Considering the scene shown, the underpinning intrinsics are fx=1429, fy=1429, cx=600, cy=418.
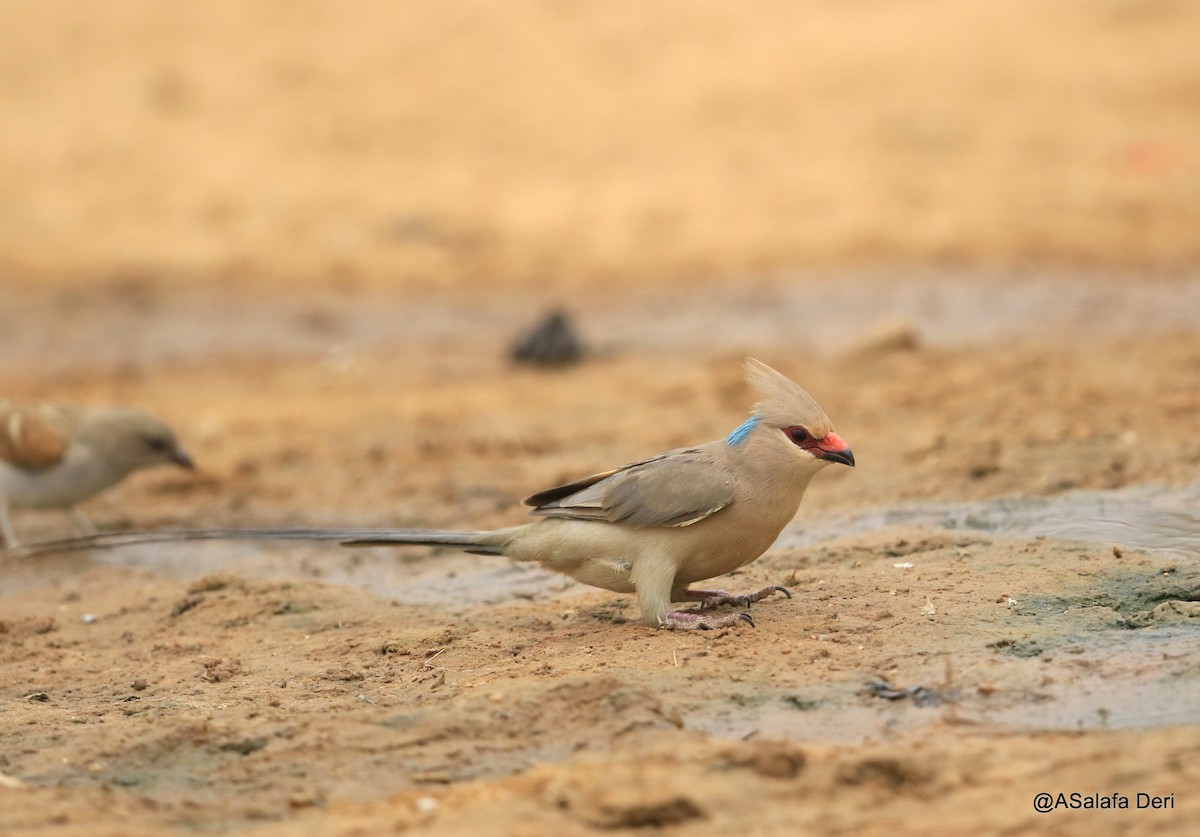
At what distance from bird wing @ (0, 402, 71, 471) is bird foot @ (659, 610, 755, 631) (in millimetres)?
4331

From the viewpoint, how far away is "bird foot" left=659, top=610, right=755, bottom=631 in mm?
5066

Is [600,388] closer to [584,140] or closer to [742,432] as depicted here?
[742,432]

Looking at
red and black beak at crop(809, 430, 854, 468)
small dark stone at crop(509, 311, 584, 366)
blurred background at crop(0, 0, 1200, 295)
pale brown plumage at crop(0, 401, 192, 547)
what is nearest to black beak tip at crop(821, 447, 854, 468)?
red and black beak at crop(809, 430, 854, 468)

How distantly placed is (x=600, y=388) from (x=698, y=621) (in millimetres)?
5549

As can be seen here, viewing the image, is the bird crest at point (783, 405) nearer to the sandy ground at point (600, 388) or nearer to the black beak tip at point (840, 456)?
the black beak tip at point (840, 456)

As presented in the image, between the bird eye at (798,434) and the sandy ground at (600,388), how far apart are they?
0.63 metres

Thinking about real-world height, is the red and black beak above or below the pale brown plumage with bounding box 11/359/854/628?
above

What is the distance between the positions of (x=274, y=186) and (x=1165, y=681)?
45.2 ft

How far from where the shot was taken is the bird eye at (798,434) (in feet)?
17.0

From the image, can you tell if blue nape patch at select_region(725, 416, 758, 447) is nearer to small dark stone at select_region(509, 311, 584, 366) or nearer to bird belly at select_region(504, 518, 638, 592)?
bird belly at select_region(504, 518, 638, 592)

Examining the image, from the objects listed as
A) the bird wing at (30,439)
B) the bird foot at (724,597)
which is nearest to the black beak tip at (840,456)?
the bird foot at (724,597)

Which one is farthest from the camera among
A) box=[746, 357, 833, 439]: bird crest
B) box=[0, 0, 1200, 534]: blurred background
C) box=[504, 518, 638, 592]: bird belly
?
box=[0, 0, 1200, 534]: blurred background

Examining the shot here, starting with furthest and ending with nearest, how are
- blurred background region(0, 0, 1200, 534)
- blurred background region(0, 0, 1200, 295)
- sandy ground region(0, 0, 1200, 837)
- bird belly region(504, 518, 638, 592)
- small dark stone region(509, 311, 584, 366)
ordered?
blurred background region(0, 0, 1200, 295)
small dark stone region(509, 311, 584, 366)
blurred background region(0, 0, 1200, 534)
bird belly region(504, 518, 638, 592)
sandy ground region(0, 0, 1200, 837)

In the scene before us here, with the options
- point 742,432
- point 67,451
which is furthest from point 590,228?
point 742,432
